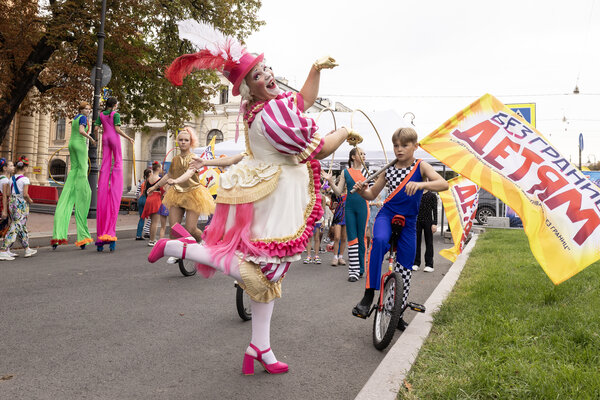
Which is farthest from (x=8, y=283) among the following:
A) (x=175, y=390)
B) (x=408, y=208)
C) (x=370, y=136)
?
(x=370, y=136)

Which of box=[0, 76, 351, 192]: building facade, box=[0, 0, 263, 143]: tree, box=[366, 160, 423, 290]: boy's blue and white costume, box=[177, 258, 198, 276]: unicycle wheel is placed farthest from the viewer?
box=[0, 76, 351, 192]: building facade

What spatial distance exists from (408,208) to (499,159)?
1.79 m

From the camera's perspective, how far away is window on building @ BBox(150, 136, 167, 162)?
46.6 meters

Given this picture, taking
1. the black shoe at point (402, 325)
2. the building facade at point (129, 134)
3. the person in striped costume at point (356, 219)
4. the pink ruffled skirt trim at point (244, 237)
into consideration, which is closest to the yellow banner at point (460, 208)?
the person in striped costume at point (356, 219)

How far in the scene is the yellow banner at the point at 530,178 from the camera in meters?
4.73

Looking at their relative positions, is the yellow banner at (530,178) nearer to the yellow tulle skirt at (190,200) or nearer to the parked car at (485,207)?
the yellow tulle skirt at (190,200)

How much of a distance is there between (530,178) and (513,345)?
2.37 m

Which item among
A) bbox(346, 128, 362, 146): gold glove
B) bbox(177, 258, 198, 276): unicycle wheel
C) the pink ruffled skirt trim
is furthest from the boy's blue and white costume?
bbox(177, 258, 198, 276): unicycle wheel

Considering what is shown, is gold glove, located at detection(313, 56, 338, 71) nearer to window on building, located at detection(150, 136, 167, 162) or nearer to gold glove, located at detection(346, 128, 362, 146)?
gold glove, located at detection(346, 128, 362, 146)

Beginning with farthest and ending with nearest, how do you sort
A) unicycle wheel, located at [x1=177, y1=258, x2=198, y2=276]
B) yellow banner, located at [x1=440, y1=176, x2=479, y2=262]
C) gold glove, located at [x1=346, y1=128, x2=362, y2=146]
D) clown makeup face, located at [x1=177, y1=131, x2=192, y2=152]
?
1. yellow banner, located at [x1=440, y1=176, x2=479, y2=262]
2. clown makeup face, located at [x1=177, y1=131, x2=192, y2=152]
3. unicycle wheel, located at [x1=177, y1=258, x2=198, y2=276]
4. gold glove, located at [x1=346, y1=128, x2=362, y2=146]

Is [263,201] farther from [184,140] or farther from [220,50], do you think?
[184,140]

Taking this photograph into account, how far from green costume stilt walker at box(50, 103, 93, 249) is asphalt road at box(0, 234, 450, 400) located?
1649 mm

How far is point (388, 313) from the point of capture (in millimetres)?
4012

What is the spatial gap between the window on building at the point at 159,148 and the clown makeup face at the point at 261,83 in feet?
148
